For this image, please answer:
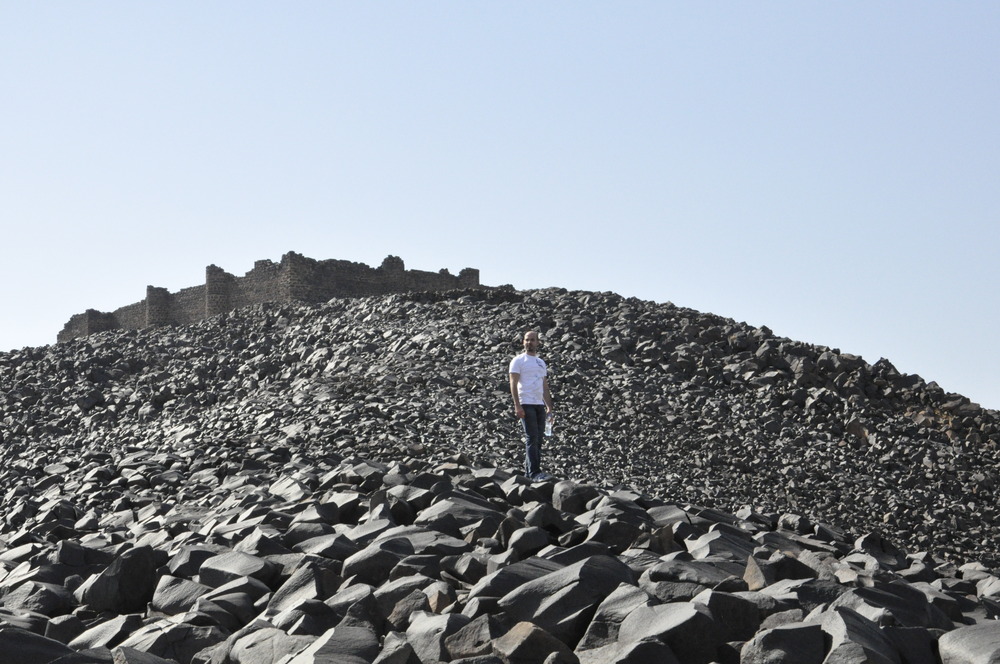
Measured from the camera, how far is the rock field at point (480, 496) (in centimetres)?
529

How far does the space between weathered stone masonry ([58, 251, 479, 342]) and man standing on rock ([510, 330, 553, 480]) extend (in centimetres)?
1840

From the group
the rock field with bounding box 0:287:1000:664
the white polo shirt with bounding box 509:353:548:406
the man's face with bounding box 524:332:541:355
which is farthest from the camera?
the white polo shirt with bounding box 509:353:548:406

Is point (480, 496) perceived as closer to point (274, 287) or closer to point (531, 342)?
point (531, 342)

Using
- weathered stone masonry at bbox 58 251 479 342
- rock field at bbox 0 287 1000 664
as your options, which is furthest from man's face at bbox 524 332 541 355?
weathered stone masonry at bbox 58 251 479 342

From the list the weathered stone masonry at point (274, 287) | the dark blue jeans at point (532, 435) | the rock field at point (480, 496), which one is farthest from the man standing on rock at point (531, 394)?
the weathered stone masonry at point (274, 287)

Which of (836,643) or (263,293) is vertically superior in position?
(263,293)

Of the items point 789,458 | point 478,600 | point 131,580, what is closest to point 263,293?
point 789,458

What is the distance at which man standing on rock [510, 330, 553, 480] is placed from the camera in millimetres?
10383

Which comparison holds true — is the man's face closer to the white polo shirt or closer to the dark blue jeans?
the white polo shirt

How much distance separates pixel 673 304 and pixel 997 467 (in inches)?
319

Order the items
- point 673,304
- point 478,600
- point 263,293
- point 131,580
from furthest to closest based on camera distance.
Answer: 1. point 263,293
2. point 673,304
3. point 131,580
4. point 478,600

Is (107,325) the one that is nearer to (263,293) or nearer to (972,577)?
(263,293)

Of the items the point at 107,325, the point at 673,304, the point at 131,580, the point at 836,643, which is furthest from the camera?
the point at 107,325

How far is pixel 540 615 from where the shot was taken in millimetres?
5398
